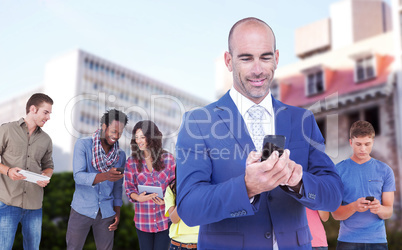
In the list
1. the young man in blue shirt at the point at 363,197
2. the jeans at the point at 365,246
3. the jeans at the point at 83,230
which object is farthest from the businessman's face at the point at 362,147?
the jeans at the point at 83,230

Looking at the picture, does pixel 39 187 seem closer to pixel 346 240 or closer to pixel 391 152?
pixel 346 240

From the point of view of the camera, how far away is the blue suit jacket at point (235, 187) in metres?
2.21

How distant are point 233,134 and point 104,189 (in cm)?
361

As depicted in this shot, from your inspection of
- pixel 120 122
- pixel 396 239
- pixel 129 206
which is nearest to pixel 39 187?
pixel 120 122

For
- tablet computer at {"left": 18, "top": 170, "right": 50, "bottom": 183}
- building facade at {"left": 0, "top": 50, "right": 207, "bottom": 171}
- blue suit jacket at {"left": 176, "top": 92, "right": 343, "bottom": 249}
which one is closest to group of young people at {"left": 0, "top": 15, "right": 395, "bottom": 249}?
blue suit jacket at {"left": 176, "top": 92, "right": 343, "bottom": 249}

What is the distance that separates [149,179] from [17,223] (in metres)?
1.78

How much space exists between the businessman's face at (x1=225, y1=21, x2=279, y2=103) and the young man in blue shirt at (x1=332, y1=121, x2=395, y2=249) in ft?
8.76

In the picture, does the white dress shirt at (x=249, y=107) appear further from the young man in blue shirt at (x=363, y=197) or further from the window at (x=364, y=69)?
the window at (x=364, y=69)

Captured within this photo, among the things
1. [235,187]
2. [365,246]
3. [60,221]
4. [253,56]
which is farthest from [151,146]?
[60,221]

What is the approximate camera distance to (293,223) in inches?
96.2

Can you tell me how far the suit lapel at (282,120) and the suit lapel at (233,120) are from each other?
0.22 m

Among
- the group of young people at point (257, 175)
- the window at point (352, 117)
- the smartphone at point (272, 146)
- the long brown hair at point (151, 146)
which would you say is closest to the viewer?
the smartphone at point (272, 146)

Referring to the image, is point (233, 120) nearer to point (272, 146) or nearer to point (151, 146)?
point (272, 146)

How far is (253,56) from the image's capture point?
8.43 ft
